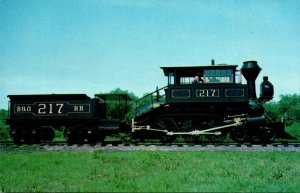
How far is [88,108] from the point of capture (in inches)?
632

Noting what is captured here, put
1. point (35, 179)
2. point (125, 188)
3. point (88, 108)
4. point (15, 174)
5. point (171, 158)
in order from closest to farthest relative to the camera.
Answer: point (125, 188) → point (35, 179) → point (15, 174) → point (171, 158) → point (88, 108)

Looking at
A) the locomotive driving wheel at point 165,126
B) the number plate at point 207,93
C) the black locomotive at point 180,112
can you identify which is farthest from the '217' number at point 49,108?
the number plate at point 207,93

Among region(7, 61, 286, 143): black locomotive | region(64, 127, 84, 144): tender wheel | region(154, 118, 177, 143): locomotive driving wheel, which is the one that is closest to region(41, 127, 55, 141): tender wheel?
region(7, 61, 286, 143): black locomotive

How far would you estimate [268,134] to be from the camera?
15.6 metres

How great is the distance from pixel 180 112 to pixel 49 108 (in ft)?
21.9

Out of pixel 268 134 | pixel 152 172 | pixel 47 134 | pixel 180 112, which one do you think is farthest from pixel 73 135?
pixel 268 134

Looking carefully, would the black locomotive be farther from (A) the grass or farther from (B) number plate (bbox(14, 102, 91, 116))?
(A) the grass

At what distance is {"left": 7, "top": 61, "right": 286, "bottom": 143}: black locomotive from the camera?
A: 50.0ft

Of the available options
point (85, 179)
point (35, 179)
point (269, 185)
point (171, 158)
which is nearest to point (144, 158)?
point (171, 158)

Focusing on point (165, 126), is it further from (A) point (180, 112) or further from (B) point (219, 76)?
(B) point (219, 76)

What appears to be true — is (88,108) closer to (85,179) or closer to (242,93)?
(242,93)

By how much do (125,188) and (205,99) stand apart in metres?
9.54

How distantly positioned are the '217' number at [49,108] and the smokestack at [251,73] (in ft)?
31.1

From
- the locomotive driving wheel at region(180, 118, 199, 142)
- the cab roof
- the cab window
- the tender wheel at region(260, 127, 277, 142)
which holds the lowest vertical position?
the tender wheel at region(260, 127, 277, 142)
